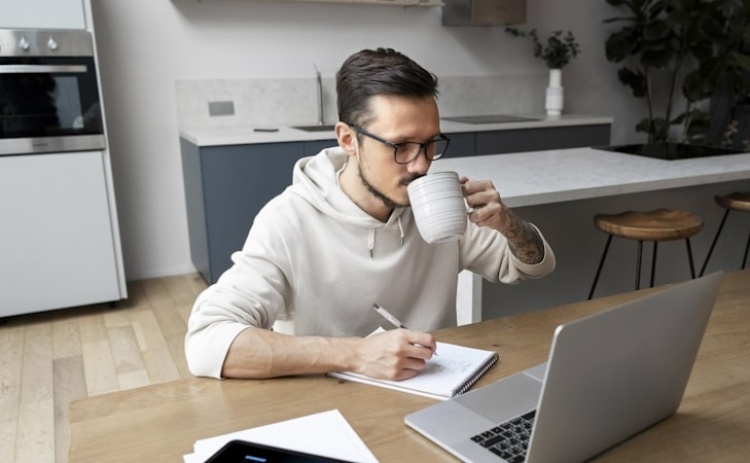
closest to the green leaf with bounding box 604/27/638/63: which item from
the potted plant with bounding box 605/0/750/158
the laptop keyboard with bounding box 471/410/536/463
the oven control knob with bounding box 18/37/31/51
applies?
the potted plant with bounding box 605/0/750/158

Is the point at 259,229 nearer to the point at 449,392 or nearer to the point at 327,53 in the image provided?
the point at 449,392

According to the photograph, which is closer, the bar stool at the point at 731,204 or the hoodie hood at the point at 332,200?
the hoodie hood at the point at 332,200

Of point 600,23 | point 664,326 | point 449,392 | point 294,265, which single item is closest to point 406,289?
point 294,265

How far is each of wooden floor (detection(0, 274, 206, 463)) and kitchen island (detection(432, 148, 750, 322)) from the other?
143 centimetres

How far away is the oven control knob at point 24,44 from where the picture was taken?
9.22 feet

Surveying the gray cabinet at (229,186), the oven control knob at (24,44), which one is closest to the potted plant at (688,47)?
the gray cabinet at (229,186)

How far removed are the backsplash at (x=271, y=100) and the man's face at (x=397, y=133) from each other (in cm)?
273

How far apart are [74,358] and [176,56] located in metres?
1.82

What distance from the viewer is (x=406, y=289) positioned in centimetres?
136

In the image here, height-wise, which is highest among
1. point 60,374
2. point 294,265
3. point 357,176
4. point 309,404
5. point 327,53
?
point 327,53

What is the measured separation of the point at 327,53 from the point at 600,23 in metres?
2.32

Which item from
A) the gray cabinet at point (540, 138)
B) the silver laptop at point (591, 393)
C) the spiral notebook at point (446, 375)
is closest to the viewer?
the silver laptop at point (591, 393)

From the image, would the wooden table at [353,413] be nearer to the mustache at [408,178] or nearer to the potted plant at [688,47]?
the mustache at [408,178]

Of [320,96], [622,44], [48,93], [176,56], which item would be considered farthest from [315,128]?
[622,44]
